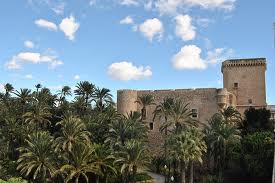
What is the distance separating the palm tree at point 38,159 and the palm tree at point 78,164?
1559mm

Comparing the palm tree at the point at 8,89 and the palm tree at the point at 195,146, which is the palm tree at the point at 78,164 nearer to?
the palm tree at the point at 195,146

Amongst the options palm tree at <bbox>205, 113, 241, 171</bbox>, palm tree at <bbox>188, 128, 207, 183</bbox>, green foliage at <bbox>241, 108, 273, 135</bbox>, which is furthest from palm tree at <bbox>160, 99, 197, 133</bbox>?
green foliage at <bbox>241, 108, 273, 135</bbox>

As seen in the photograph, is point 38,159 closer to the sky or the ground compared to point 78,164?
closer to the sky

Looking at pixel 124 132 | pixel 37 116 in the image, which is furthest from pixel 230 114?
pixel 37 116

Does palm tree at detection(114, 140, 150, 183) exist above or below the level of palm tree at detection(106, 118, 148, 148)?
below

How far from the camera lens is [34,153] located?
43.9 meters

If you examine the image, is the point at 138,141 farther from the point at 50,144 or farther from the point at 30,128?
the point at 30,128

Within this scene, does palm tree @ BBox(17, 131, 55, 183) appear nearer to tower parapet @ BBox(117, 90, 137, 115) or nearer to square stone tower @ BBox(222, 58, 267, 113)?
tower parapet @ BBox(117, 90, 137, 115)

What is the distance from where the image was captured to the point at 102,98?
5953cm

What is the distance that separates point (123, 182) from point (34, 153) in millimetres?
9558

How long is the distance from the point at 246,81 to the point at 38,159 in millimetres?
31135

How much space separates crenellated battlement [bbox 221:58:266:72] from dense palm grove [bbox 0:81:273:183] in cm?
886

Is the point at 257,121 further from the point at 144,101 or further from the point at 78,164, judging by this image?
the point at 78,164

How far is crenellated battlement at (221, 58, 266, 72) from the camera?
198ft
